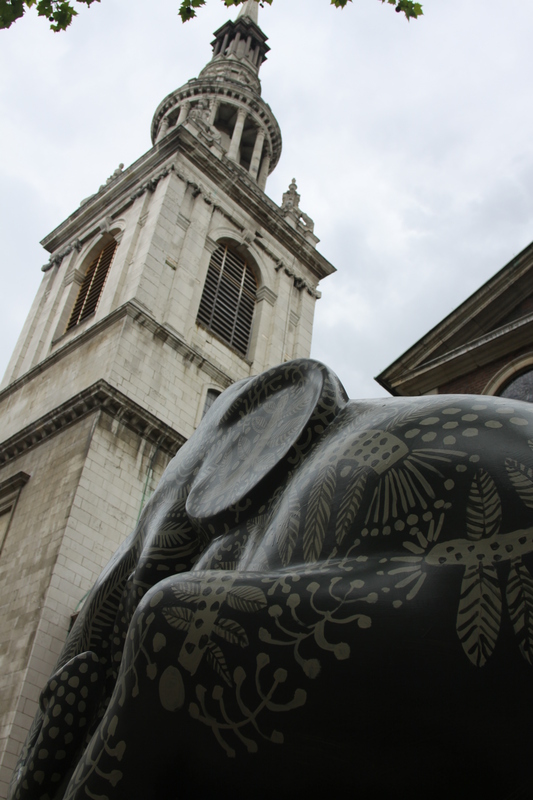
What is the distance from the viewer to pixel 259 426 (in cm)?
266

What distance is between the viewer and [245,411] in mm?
2812

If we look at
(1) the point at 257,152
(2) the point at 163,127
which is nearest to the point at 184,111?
(2) the point at 163,127

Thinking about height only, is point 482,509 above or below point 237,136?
below

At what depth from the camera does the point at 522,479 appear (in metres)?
1.77

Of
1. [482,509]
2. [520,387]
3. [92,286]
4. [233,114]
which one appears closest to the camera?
[482,509]

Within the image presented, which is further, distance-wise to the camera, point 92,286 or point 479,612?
point 92,286

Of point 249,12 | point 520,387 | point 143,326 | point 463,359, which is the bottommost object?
point 520,387

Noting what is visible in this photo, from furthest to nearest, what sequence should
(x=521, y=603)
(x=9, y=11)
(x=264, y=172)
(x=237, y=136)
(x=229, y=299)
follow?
(x=264, y=172) < (x=237, y=136) < (x=229, y=299) < (x=9, y=11) < (x=521, y=603)

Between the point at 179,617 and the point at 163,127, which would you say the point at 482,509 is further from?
the point at 163,127

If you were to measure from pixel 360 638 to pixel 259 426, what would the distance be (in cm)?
111

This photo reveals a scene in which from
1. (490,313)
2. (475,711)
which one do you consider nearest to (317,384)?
(475,711)

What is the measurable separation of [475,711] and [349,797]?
338 millimetres

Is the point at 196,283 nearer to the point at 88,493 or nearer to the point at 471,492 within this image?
the point at 88,493

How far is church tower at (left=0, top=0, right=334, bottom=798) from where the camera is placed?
695 inches
